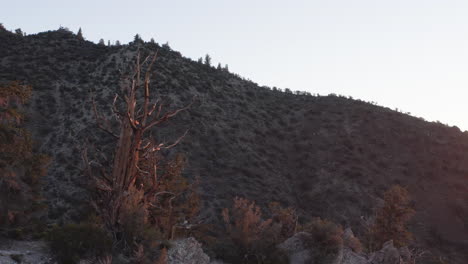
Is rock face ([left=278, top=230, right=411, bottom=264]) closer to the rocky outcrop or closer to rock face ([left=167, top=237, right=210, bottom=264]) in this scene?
rock face ([left=167, top=237, right=210, bottom=264])

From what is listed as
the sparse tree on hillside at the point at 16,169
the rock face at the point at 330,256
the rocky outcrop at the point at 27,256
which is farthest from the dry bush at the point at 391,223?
the rocky outcrop at the point at 27,256

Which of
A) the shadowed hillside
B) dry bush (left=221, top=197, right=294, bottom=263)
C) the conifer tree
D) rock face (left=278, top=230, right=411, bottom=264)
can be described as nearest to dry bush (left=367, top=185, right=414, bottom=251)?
rock face (left=278, top=230, right=411, bottom=264)

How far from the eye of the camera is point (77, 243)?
37.9ft

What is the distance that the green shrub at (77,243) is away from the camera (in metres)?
11.4

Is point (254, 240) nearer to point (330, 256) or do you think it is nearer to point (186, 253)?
point (186, 253)

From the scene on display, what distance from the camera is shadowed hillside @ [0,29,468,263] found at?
37.2m

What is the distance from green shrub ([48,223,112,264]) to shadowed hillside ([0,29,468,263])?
16524mm

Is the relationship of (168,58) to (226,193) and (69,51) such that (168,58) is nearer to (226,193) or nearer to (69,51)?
(69,51)

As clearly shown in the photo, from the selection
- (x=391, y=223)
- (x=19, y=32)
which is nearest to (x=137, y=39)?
(x=19, y=32)

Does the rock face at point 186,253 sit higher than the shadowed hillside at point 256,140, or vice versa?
the shadowed hillside at point 256,140

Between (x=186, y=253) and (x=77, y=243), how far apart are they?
10.7 ft

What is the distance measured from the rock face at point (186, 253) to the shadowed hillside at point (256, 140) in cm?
1566

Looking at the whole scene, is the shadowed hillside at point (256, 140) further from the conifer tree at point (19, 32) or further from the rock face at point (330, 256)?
the rock face at point (330, 256)

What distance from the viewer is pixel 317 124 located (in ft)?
180
